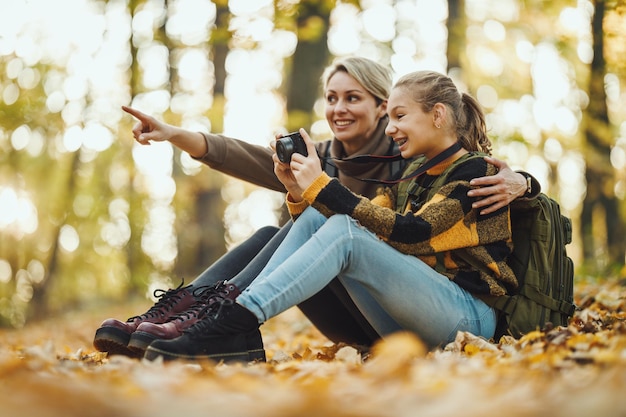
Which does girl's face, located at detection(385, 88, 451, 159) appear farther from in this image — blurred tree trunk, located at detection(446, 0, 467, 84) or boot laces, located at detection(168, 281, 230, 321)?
blurred tree trunk, located at detection(446, 0, 467, 84)

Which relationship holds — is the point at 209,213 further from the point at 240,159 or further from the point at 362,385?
the point at 362,385

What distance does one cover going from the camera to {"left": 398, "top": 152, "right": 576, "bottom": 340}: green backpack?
9.26ft

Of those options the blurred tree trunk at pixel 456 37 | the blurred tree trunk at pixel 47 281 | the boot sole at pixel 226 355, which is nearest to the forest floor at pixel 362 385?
the boot sole at pixel 226 355

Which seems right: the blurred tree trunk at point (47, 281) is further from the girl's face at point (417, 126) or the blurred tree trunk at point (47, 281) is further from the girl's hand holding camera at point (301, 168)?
the girl's face at point (417, 126)

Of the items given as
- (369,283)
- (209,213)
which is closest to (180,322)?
(369,283)

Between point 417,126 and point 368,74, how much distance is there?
2.61 feet

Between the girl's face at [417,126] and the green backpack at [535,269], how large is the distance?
0.17 metres

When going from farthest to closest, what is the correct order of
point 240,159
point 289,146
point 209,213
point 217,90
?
point 209,213 < point 217,90 < point 240,159 < point 289,146

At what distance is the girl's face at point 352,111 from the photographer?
3709mm

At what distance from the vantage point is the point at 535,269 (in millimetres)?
2842

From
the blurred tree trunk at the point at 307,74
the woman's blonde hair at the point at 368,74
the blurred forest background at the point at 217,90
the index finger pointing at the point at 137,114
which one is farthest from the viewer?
the blurred forest background at the point at 217,90

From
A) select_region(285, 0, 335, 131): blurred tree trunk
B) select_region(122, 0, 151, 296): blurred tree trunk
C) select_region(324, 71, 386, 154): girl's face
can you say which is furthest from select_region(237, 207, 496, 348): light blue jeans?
select_region(122, 0, 151, 296): blurred tree trunk

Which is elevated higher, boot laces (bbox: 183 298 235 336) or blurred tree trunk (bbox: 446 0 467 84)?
blurred tree trunk (bbox: 446 0 467 84)

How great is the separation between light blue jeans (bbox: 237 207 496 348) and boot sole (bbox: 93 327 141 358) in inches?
22.6
